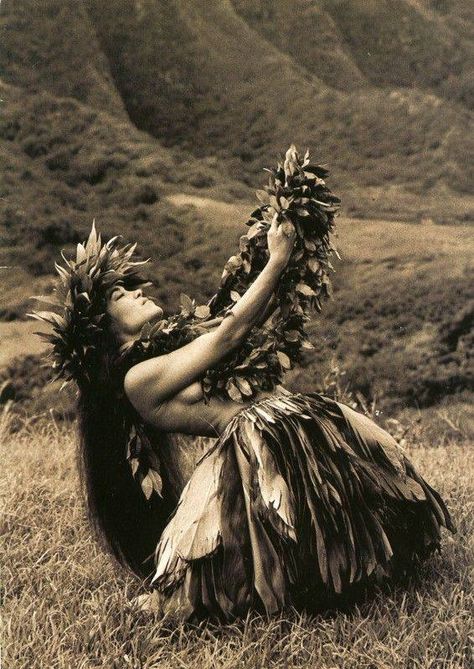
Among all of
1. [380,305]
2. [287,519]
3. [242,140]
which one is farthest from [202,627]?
[242,140]

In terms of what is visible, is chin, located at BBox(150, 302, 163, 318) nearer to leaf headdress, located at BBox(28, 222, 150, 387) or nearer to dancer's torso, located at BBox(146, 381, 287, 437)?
leaf headdress, located at BBox(28, 222, 150, 387)

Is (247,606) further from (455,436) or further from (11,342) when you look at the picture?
(11,342)

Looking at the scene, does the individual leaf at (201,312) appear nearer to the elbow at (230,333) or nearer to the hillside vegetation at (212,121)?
the elbow at (230,333)

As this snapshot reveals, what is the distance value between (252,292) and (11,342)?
2.30m

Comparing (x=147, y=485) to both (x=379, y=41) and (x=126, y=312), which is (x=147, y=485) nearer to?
(x=126, y=312)

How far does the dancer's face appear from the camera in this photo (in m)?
1.93

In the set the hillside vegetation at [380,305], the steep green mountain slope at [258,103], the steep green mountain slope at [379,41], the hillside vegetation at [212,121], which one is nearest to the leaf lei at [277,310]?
the hillside vegetation at [380,305]

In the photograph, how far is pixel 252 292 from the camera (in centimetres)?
183

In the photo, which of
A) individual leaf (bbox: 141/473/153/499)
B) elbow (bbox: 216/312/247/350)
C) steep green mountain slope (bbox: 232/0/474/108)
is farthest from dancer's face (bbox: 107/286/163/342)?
steep green mountain slope (bbox: 232/0/474/108)

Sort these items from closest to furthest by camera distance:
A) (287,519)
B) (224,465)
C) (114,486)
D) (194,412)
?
(287,519), (224,465), (194,412), (114,486)

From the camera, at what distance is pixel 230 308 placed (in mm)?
1882

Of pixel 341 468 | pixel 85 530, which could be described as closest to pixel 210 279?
pixel 85 530

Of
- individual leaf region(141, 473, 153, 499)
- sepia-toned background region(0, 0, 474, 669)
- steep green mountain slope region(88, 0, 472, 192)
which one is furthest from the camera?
steep green mountain slope region(88, 0, 472, 192)

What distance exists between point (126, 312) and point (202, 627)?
2.39 ft
